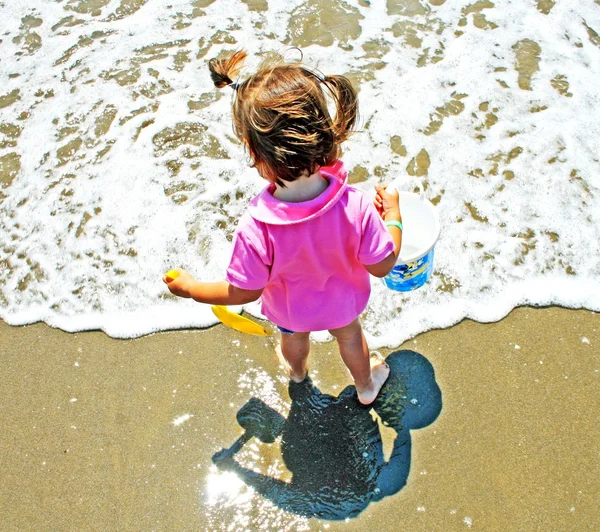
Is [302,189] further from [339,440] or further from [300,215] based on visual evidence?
[339,440]

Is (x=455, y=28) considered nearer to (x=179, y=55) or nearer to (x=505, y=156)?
(x=505, y=156)

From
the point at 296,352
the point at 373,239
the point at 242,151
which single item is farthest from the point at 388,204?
the point at 242,151

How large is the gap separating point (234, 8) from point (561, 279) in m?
3.52

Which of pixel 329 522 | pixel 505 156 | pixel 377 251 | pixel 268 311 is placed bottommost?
pixel 329 522

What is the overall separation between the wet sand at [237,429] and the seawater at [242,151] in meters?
0.17

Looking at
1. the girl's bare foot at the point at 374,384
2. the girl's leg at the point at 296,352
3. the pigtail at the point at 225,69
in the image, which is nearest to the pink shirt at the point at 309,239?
the pigtail at the point at 225,69

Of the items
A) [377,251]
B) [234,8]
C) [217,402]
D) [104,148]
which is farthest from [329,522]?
[234,8]

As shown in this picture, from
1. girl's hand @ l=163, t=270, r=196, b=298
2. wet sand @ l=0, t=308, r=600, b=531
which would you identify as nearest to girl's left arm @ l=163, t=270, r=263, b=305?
girl's hand @ l=163, t=270, r=196, b=298

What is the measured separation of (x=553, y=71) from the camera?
4.27 meters

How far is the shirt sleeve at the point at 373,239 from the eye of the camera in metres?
1.92

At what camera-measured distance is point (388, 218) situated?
2182 millimetres

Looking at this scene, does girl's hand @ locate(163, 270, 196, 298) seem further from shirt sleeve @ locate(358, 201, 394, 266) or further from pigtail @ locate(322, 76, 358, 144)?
pigtail @ locate(322, 76, 358, 144)

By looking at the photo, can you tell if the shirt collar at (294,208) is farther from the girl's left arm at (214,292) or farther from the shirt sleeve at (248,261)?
the girl's left arm at (214,292)

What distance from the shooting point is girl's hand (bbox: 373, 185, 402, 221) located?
219 centimetres
